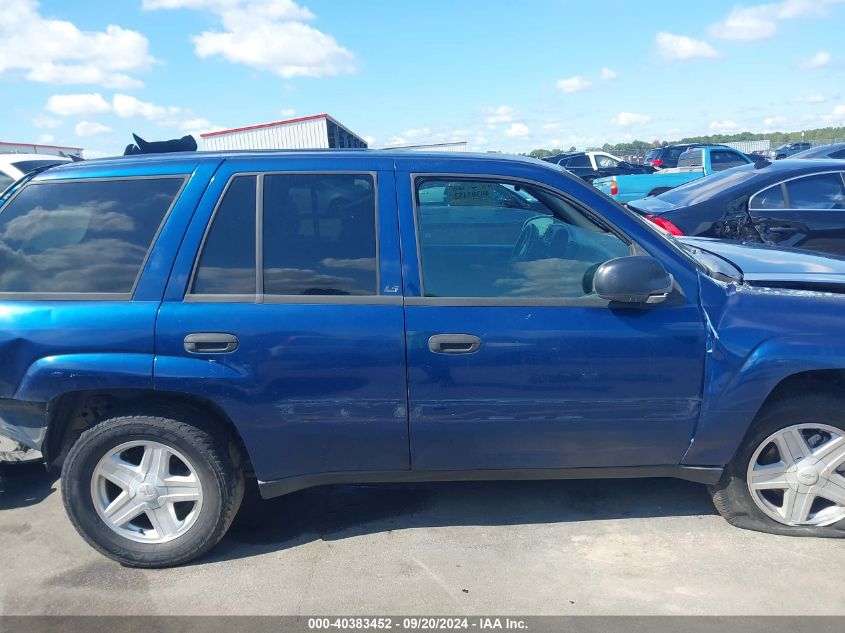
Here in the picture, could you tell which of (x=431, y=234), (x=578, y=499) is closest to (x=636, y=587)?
(x=578, y=499)

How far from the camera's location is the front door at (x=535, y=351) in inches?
104

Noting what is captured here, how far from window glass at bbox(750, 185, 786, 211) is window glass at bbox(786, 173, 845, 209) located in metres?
0.09

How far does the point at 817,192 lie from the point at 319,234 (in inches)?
213

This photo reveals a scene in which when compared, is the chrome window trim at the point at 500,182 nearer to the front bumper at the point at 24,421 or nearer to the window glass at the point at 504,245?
the window glass at the point at 504,245

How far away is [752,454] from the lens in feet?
9.50

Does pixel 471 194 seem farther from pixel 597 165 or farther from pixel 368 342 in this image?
pixel 597 165

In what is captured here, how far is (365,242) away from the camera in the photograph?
2.72 m

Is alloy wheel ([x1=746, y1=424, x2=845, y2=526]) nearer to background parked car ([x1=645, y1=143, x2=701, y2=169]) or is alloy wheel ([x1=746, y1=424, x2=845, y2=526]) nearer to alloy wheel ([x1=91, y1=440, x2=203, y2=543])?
alloy wheel ([x1=91, y1=440, x2=203, y2=543])

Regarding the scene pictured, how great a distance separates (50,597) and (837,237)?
21.8 feet

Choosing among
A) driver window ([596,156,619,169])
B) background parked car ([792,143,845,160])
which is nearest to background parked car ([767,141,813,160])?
driver window ([596,156,619,169])

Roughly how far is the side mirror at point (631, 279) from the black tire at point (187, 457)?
1841 millimetres

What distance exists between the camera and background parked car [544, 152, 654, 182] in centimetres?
1765

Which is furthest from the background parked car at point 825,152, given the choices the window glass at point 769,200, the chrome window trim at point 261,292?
the chrome window trim at point 261,292

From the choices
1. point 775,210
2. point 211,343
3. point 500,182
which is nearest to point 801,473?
point 500,182
